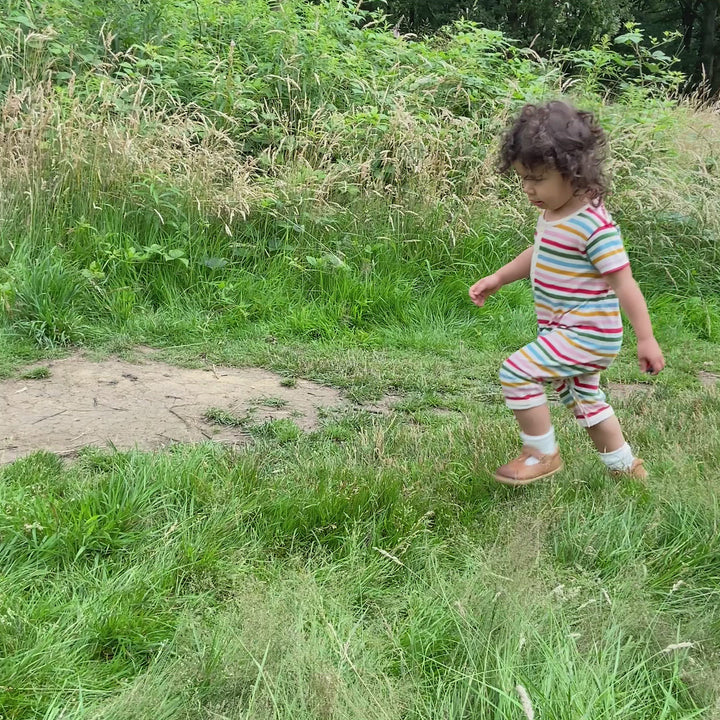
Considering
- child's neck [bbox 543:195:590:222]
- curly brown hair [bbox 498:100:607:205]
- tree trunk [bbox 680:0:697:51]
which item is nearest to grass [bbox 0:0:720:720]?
child's neck [bbox 543:195:590:222]

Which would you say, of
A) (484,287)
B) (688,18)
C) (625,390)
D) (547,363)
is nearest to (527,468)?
(547,363)

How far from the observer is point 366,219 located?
6.08 metres

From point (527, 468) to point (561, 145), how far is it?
3.99ft

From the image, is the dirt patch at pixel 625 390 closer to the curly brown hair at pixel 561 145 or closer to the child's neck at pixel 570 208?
the child's neck at pixel 570 208

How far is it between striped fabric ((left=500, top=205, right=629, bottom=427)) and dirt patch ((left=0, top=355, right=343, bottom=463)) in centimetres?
135

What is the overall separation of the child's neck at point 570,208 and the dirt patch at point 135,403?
1.66 metres

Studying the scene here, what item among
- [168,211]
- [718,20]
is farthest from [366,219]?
[718,20]

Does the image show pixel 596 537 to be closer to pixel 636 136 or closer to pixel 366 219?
pixel 366 219

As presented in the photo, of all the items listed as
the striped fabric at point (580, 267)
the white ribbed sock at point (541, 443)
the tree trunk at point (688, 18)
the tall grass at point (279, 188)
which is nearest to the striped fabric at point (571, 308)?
the striped fabric at point (580, 267)

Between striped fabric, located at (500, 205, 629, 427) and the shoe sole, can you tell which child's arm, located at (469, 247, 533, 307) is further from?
the shoe sole

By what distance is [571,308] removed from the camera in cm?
296

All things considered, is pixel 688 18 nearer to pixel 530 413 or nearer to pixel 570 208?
pixel 570 208

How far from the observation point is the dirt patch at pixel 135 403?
3.57 metres

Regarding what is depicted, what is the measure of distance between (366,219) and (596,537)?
13.1 ft
